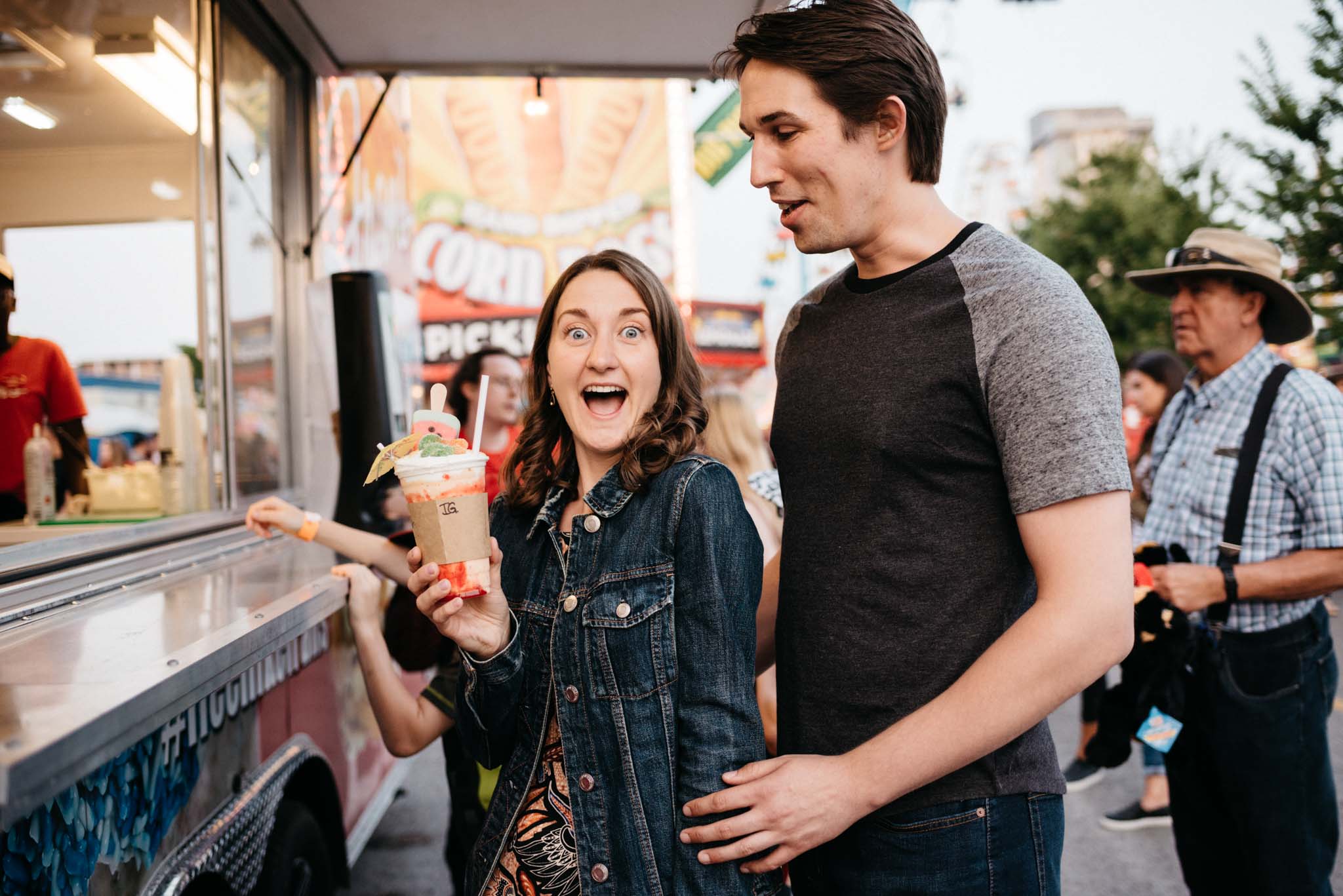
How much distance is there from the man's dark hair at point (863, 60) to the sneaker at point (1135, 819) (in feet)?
14.5

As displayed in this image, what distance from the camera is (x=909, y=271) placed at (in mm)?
1651

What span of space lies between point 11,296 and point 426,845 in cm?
323

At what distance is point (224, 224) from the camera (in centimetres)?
411

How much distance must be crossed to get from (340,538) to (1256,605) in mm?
2905

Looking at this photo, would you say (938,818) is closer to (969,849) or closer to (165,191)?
(969,849)

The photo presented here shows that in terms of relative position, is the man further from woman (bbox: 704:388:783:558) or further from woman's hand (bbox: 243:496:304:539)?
woman (bbox: 704:388:783:558)

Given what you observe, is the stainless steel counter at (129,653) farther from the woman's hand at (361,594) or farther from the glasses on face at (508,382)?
the glasses on face at (508,382)

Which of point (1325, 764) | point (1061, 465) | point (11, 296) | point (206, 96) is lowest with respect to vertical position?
point (1325, 764)

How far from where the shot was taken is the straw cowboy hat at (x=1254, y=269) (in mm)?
3234

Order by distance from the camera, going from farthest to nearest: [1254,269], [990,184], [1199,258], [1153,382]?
[990,184] < [1153,382] < [1199,258] < [1254,269]

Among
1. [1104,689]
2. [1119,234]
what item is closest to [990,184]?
[1119,234]

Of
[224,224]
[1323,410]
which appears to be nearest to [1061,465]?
[1323,410]

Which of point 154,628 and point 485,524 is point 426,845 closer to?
point 154,628

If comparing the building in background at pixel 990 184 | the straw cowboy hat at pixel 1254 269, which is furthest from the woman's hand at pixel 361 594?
the building in background at pixel 990 184
